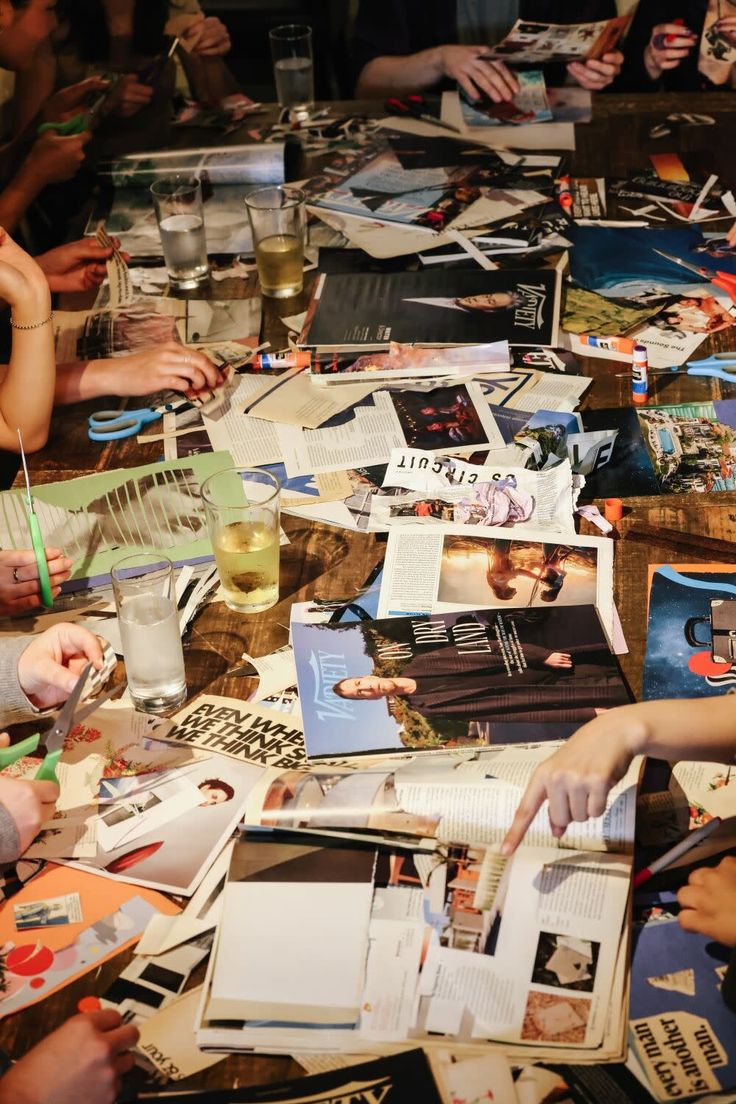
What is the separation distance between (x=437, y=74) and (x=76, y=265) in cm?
106

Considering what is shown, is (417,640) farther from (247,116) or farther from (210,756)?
(247,116)

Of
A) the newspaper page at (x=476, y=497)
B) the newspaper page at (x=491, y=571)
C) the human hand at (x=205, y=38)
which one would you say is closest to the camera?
the newspaper page at (x=491, y=571)

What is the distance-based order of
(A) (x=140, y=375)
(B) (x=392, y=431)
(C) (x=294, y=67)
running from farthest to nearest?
(C) (x=294, y=67) → (A) (x=140, y=375) → (B) (x=392, y=431)

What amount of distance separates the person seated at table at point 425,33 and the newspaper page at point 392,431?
1235 mm

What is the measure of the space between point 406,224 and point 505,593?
97 cm

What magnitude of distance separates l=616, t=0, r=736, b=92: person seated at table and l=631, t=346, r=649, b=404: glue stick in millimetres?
1234

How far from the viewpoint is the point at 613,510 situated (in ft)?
4.24

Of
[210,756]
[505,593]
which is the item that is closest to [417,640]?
[505,593]

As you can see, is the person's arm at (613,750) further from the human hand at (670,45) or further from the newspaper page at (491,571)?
the human hand at (670,45)

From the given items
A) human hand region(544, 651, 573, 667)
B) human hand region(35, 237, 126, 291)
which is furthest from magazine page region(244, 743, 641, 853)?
human hand region(35, 237, 126, 291)

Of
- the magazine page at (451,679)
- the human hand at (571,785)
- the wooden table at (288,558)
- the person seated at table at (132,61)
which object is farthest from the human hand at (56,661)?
the person seated at table at (132,61)

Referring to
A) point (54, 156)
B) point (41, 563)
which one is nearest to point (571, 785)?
point (41, 563)

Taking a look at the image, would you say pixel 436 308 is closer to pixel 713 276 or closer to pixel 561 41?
pixel 713 276

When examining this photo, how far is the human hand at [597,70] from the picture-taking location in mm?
2305
